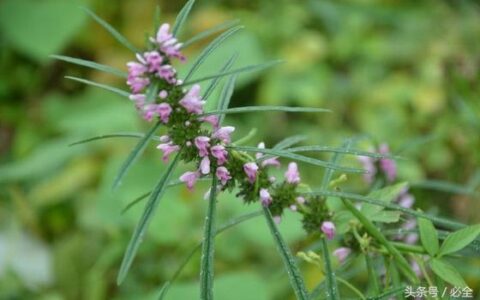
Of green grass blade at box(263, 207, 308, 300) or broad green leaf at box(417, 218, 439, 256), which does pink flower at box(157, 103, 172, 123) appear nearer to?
green grass blade at box(263, 207, 308, 300)

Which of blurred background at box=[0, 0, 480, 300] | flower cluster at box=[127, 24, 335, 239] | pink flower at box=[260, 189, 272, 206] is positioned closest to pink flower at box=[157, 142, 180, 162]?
flower cluster at box=[127, 24, 335, 239]

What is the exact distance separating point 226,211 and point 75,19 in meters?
0.91

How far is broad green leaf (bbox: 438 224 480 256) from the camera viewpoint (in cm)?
74

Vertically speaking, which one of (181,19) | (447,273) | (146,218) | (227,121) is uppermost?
(227,121)

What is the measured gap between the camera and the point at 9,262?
1837mm

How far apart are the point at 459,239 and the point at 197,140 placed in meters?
0.29

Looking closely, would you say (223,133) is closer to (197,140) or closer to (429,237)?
(197,140)

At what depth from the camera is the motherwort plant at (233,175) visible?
0.65m

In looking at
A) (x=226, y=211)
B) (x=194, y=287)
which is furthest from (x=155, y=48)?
(x=226, y=211)

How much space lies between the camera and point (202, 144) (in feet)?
2.23

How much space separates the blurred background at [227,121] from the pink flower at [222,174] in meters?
0.78

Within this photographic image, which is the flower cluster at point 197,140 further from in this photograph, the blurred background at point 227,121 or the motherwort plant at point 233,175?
the blurred background at point 227,121

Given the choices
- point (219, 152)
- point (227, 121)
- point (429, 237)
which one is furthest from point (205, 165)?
point (227, 121)

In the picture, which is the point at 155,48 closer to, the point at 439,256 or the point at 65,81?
the point at 439,256
